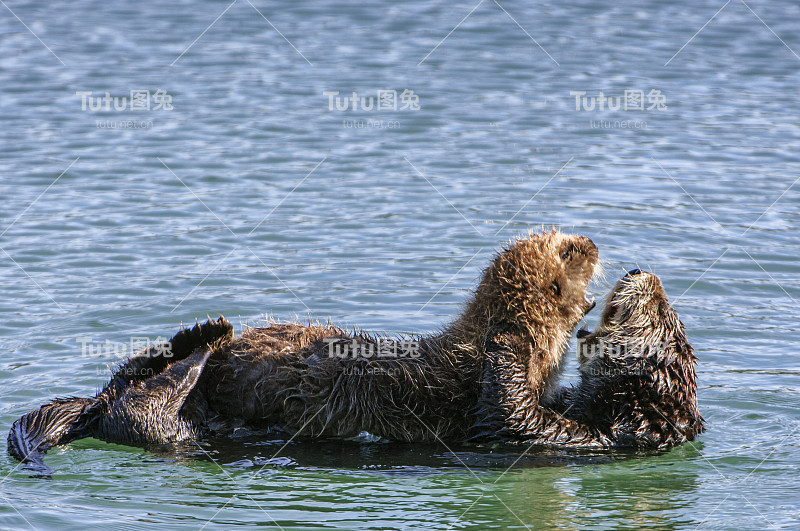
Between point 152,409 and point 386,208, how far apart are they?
4.47 metres

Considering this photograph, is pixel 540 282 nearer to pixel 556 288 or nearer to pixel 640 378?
pixel 556 288

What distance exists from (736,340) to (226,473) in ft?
12.9

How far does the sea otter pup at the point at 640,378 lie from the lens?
5508 mm

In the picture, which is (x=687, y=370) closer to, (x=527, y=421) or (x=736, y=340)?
A: (x=527, y=421)

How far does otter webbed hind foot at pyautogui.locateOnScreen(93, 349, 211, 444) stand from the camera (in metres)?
5.14

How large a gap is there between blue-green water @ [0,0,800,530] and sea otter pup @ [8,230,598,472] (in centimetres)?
16

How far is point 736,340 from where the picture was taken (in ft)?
23.1

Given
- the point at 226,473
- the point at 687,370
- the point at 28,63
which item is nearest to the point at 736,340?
the point at 687,370
